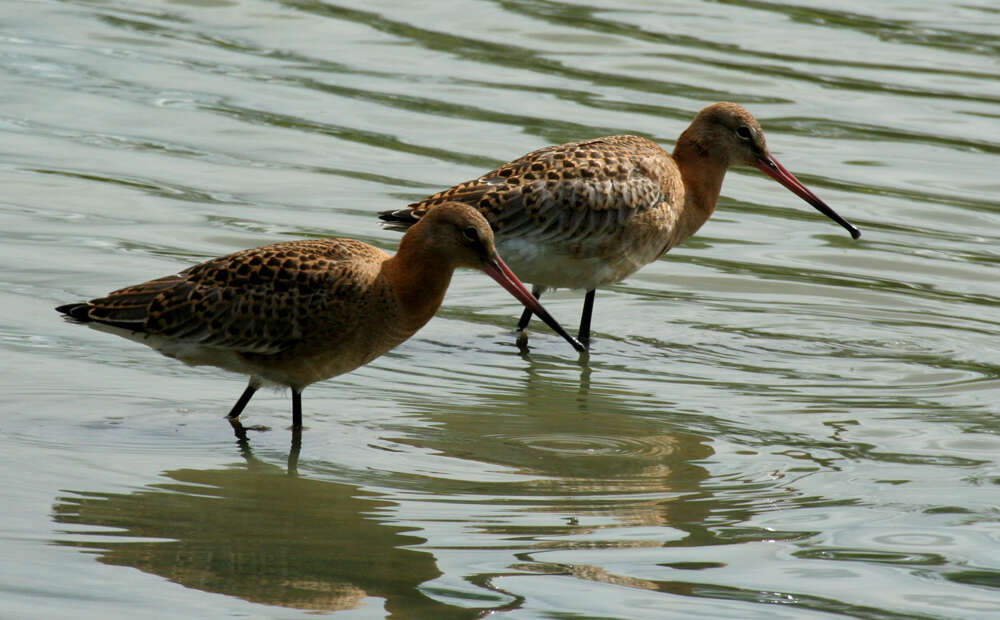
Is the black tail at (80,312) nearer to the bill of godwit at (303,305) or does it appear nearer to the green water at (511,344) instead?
the bill of godwit at (303,305)

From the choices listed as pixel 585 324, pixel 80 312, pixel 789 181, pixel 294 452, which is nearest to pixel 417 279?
pixel 294 452

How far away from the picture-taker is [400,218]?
28.1 feet

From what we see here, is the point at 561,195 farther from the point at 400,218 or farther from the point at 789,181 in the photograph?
the point at 789,181

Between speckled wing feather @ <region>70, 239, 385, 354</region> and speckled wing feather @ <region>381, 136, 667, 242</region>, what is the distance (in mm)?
1615

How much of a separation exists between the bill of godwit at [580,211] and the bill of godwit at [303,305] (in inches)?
64.1

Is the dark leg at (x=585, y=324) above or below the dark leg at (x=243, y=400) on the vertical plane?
above

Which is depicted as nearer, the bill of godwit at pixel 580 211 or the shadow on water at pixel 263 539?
the shadow on water at pixel 263 539

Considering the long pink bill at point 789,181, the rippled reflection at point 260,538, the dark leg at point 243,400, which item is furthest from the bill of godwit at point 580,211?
the rippled reflection at point 260,538

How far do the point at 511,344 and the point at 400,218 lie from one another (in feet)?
2.91

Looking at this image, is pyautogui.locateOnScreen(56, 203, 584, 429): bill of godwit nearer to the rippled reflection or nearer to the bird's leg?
the bird's leg

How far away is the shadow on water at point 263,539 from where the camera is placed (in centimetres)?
529

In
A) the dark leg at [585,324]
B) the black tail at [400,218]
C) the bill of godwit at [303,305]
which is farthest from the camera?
the dark leg at [585,324]

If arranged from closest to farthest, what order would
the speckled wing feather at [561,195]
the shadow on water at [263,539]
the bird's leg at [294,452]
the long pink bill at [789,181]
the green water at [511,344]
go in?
the shadow on water at [263,539]
the green water at [511,344]
the bird's leg at [294,452]
the speckled wing feather at [561,195]
the long pink bill at [789,181]

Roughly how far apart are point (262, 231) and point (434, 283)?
332 centimetres
